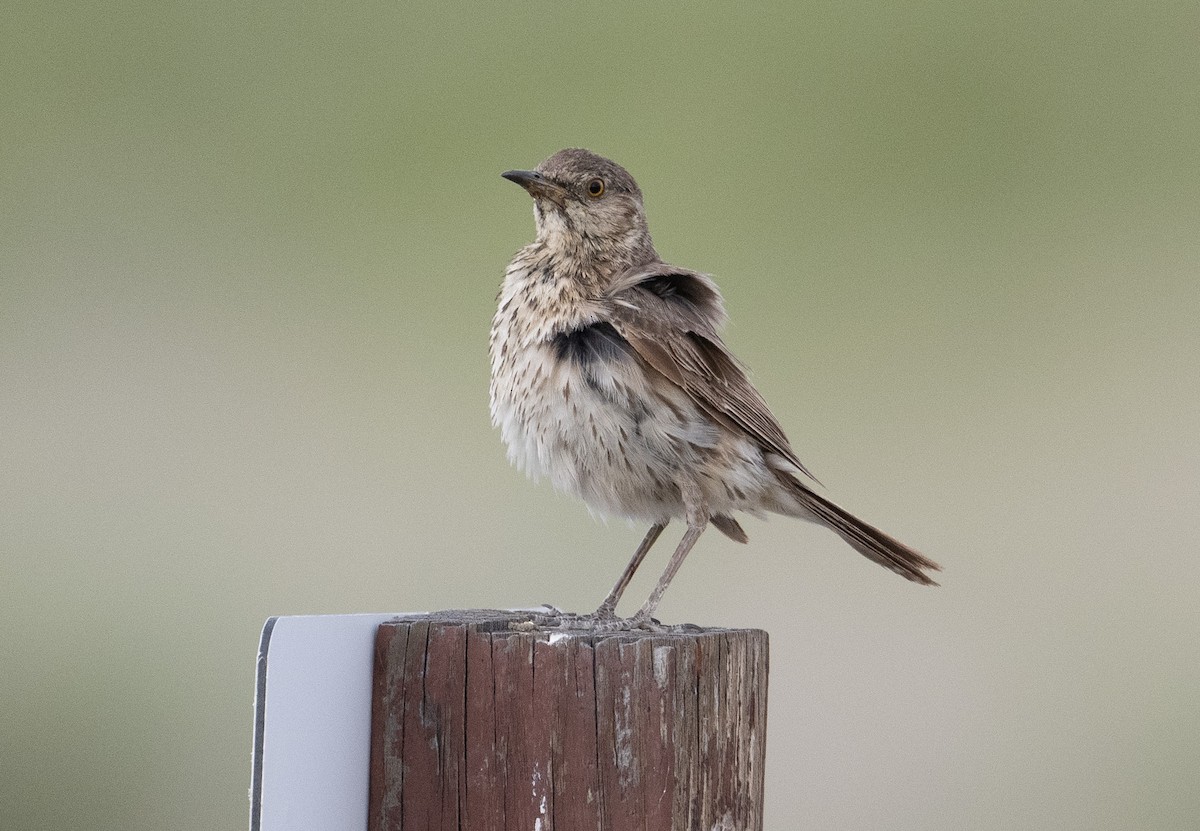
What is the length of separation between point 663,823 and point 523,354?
1.55 m

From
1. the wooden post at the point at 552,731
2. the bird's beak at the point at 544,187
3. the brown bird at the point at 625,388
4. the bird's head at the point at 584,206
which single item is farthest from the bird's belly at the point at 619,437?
the wooden post at the point at 552,731

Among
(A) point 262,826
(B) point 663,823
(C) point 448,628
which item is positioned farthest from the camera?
(C) point 448,628

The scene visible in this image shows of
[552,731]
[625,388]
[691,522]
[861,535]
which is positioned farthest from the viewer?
[861,535]

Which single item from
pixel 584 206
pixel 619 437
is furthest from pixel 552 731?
pixel 584 206

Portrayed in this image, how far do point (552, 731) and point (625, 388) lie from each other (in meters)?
1.22

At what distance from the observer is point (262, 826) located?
2.04 meters

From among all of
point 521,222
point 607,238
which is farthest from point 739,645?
point 521,222

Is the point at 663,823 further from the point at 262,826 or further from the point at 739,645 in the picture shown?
the point at 262,826

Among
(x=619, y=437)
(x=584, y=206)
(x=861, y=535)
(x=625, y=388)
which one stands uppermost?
(x=584, y=206)

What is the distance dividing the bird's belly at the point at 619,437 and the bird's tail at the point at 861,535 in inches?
7.1

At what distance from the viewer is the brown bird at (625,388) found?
3359 mm

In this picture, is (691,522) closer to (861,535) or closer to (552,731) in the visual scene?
(861,535)

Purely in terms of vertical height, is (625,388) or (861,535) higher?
(625,388)

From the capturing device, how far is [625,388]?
131 inches
